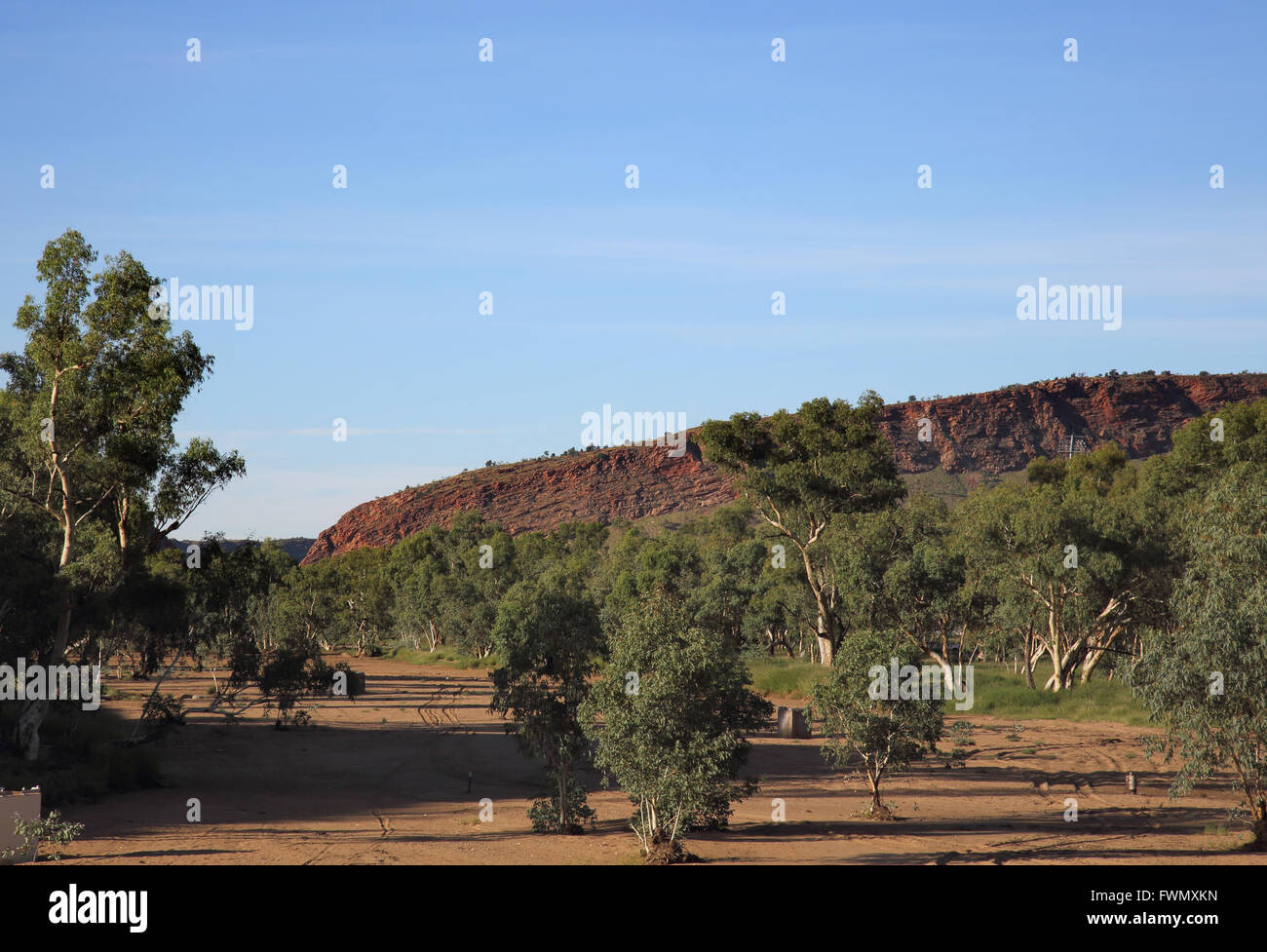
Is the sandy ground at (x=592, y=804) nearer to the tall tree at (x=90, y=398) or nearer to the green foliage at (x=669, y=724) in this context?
the green foliage at (x=669, y=724)

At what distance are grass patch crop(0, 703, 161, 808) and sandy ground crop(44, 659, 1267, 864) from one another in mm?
640

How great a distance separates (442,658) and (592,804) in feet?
219

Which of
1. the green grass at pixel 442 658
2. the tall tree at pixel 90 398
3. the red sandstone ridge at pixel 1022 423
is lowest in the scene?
the green grass at pixel 442 658

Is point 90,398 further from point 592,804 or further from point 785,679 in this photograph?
point 785,679

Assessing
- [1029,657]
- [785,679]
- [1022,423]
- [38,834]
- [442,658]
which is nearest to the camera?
[38,834]

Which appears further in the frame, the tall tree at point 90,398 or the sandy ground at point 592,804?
Result: the tall tree at point 90,398

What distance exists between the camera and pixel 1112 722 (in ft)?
139

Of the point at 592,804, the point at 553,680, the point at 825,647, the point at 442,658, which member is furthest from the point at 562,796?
the point at 442,658

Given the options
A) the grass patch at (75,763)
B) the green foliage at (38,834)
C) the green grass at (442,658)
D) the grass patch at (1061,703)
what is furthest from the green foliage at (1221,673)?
the green grass at (442,658)

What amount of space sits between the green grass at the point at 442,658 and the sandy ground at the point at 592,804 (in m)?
40.7

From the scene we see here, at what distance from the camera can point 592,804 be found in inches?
1060

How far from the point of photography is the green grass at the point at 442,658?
8206 cm

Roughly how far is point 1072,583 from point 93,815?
38036 mm
